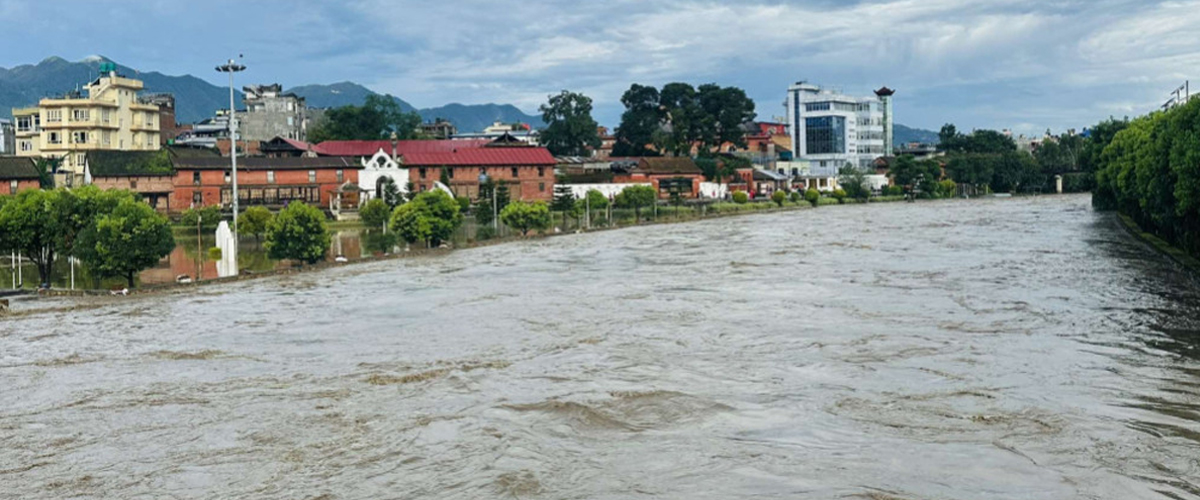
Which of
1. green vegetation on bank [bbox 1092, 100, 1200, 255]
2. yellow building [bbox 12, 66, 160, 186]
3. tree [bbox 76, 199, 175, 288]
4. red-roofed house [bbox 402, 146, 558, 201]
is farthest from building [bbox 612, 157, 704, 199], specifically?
tree [bbox 76, 199, 175, 288]

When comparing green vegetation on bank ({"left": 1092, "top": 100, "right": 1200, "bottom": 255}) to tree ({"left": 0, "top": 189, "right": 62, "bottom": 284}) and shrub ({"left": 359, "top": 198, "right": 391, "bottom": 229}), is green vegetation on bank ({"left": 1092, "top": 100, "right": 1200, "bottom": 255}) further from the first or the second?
shrub ({"left": 359, "top": 198, "right": 391, "bottom": 229})

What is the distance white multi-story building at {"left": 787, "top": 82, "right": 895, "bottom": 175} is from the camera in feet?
326

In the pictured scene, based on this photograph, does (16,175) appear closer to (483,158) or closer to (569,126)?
(483,158)

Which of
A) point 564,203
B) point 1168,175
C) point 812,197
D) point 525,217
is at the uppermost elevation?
point 1168,175

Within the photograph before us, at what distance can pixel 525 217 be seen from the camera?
1655 inches

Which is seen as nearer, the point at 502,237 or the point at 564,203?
the point at 502,237

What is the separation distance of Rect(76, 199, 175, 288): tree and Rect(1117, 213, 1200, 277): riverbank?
22981 mm

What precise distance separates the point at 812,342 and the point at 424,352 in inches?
222

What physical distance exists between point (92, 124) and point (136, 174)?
10264 millimetres

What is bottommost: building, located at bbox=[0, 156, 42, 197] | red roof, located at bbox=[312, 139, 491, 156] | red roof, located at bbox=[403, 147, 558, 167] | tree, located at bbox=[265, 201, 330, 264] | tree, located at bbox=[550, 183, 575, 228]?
tree, located at bbox=[265, 201, 330, 264]

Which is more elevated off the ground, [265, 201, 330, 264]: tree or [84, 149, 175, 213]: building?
[84, 149, 175, 213]: building

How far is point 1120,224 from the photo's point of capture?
A: 43.2 meters

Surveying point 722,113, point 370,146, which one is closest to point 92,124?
point 370,146

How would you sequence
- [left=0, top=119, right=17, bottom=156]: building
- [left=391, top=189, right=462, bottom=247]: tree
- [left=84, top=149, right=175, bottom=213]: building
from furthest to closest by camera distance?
[left=0, top=119, right=17, bottom=156]: building, [left=84, top=149, right=175, bottom=213]: building, [left=391, top=189, right=462, bottom=247]: tree
